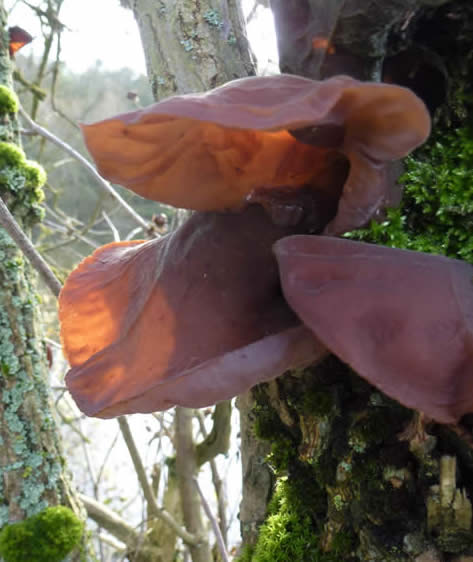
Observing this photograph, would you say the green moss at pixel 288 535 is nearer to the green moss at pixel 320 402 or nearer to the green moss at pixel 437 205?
the green moss at pixel 320 402

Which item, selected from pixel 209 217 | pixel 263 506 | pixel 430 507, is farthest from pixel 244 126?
pixel 263 506

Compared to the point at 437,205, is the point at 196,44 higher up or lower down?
higher up

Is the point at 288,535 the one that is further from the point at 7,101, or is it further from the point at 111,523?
the point at 111,523

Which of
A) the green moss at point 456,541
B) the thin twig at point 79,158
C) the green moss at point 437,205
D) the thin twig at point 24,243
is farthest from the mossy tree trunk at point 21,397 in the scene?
the green moss at point 456,541

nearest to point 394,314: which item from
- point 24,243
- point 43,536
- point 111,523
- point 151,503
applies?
point 24,243

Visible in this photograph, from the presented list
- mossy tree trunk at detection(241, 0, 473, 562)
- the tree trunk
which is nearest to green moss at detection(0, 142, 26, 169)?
the tree trunk
